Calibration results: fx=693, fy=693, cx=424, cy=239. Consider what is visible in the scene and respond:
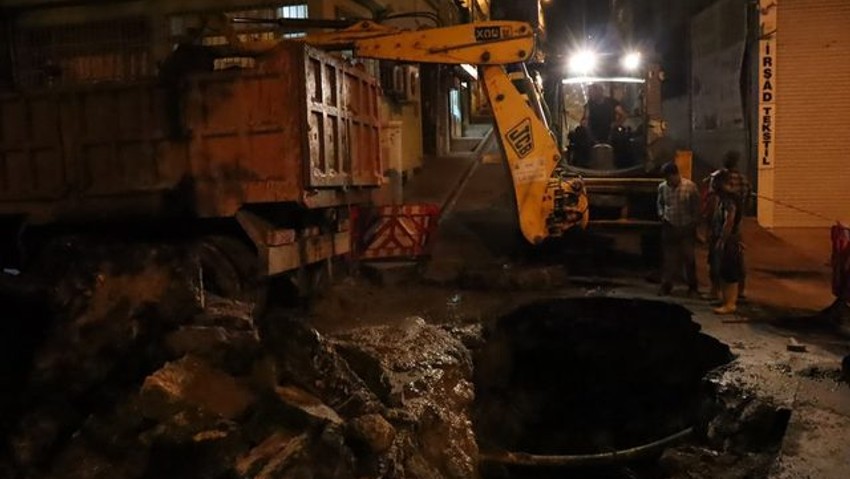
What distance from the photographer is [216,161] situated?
6422mm

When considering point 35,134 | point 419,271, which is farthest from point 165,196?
point 419,271

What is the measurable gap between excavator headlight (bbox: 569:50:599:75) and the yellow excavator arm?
327 centimetres

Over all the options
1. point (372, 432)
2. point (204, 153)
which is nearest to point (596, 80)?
point (204, 153)

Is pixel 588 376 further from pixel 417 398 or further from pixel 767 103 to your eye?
pixel 767 103

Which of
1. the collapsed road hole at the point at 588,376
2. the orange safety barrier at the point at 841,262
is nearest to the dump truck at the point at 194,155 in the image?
the collapsed road hole at the point at 588,376

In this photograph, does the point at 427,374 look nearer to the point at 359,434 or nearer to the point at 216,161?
the point at 359,434

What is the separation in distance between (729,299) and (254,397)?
221 inches

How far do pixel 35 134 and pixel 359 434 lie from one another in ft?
15.3

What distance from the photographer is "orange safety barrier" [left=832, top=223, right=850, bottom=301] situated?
268 inches

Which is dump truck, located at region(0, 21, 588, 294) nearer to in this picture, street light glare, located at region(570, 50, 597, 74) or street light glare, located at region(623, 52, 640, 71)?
street light glare, located at region(570, 50, 597, 74)

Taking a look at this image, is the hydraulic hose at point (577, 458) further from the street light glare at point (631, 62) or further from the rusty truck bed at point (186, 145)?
the street light glare at point (631, 62)

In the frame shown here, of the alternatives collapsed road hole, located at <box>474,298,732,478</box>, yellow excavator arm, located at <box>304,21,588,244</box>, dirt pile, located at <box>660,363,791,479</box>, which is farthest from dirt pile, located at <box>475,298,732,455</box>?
yellow excavator arm, located at <box>304,21,588,244</box>

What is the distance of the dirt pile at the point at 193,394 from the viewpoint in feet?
13.5

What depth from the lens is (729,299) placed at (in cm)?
780
